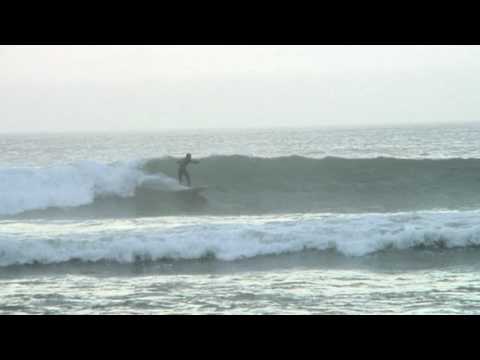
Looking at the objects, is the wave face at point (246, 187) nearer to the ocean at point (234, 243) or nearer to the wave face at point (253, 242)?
the ocean at point (234, 243)

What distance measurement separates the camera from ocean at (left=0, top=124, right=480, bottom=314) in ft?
21.2

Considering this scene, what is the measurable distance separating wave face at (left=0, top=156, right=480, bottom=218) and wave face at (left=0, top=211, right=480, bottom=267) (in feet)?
14.8

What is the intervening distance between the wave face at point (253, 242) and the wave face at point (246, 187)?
177 inches

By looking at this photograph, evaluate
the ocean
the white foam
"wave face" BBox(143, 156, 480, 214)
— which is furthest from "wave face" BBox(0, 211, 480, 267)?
the white foam

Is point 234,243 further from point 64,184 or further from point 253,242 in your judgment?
point 64,184

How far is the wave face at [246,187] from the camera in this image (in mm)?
15633

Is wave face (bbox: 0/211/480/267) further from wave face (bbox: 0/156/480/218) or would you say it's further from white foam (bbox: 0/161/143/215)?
white foam (bbox: 0/161/143/215)

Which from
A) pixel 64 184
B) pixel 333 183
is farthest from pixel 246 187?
pixel 64 184

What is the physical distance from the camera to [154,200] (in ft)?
53.2

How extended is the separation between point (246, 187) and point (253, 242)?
8665mm

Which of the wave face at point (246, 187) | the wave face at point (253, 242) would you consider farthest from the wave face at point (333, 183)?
the wave face at point (253, 242)
